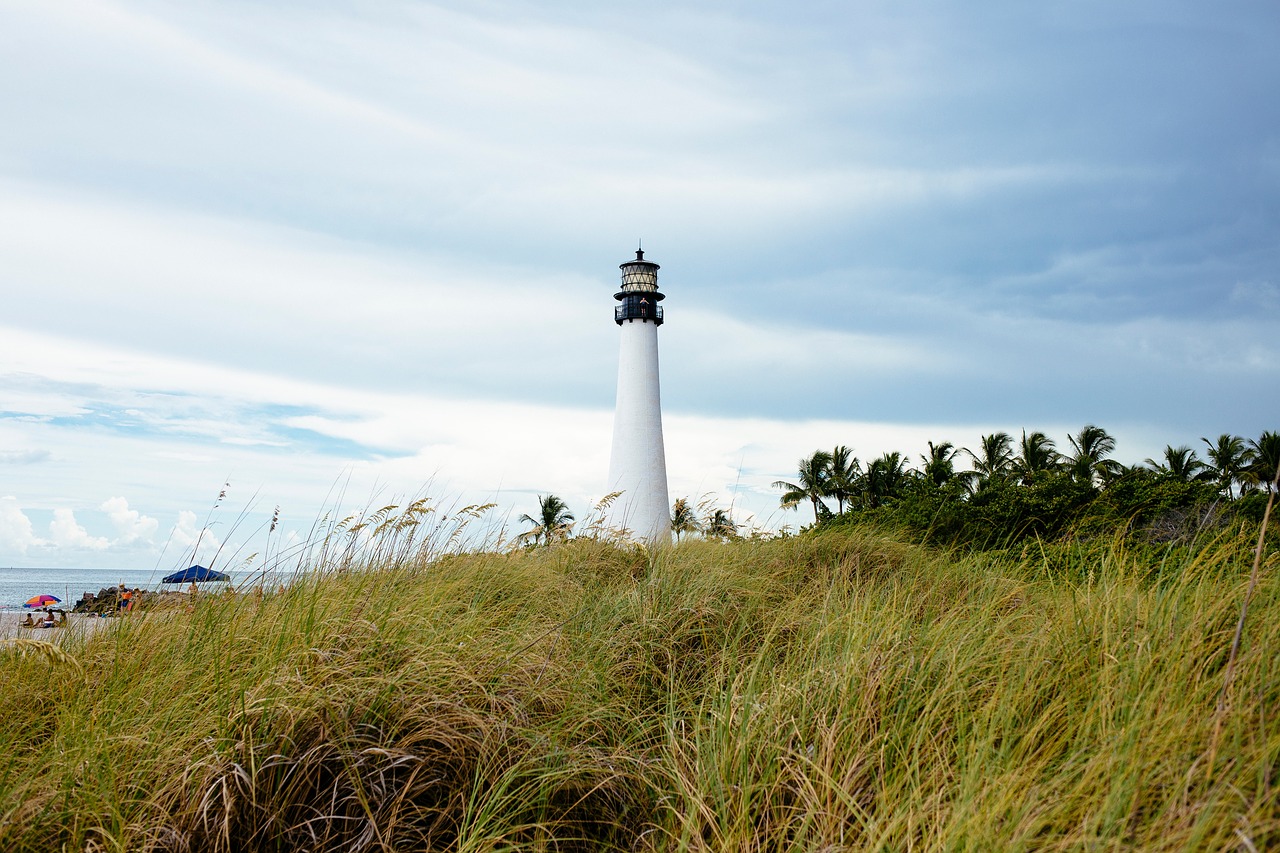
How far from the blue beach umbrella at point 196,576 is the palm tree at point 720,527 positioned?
5.37 meters

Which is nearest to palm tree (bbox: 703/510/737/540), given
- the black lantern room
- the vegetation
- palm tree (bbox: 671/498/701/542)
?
palm tree (bbox: 671/498/701/542)

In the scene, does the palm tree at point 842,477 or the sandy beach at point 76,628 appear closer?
the sandy beach at point 76,628

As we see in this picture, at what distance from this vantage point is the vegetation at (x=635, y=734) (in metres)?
2.32

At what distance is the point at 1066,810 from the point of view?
2256mm

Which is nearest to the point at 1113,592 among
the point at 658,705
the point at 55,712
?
the point at 658,705

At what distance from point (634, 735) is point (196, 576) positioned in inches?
108

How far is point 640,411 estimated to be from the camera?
2080cm

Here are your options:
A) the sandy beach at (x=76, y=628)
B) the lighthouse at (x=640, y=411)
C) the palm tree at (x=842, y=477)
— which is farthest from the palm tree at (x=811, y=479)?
the sandy beach at (x=76, y=628)

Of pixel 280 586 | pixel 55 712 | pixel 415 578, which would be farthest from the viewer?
pixel 415 578

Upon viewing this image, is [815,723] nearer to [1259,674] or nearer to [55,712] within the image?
[1259,674]

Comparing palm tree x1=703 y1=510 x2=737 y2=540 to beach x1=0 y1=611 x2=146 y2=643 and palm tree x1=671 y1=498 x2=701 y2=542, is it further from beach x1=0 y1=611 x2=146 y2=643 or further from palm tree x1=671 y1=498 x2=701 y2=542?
beach x1=0 y1=611 x2=146 y2=643

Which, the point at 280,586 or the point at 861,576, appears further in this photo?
the point at 861,576

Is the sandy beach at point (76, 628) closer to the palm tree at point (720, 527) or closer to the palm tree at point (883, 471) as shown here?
the palm tree at point (720, 527)

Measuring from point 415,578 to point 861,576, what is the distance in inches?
148
